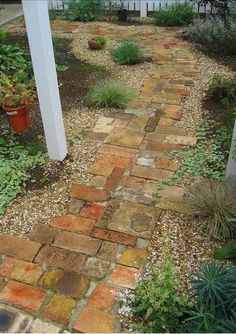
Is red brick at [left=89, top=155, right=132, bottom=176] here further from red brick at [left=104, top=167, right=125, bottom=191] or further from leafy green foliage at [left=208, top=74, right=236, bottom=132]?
leafy green foliage at [left=208, top=74, right=236, bottom=132]

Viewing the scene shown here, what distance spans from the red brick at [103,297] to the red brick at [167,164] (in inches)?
56.2

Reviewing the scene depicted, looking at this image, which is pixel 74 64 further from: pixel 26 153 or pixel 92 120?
pixel 26 153

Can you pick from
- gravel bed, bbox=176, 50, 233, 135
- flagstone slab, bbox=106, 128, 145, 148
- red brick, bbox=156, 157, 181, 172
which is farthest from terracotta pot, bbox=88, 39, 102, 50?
red brick, bbox=156, 157, 181, 172

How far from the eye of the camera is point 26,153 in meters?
3.64

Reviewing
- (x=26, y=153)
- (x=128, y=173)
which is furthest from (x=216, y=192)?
(x=26, y=153)

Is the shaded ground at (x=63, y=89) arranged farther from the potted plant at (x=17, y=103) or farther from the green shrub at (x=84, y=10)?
the green shrub at (x=84, y=10)

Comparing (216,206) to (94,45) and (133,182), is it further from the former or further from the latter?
(94,45)

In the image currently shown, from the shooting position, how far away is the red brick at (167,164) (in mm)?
3432

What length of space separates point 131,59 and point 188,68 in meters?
0.90

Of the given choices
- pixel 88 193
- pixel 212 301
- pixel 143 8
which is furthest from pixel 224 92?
pixel 143 8

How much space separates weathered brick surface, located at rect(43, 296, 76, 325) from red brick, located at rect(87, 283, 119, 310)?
0.12 metres

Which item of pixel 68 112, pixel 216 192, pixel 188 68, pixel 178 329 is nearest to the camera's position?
pixel 178 329

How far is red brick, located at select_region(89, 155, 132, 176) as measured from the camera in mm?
3432

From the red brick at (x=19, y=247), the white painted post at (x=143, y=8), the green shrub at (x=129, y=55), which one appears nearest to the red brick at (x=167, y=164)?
the red brick at (x=19, y=247)
